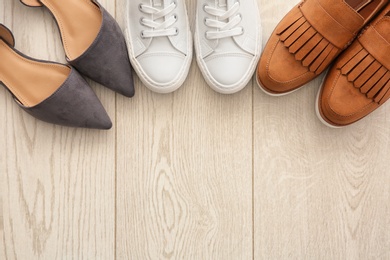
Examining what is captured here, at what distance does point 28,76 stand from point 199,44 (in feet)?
1.09

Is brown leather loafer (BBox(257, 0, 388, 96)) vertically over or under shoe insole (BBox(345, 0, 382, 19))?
under

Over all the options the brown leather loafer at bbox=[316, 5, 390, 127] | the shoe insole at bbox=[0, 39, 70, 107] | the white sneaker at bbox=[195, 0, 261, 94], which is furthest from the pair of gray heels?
the brown leather loafer at bbox=[316, 5, 390, 127]

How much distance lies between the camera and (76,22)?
0.82m

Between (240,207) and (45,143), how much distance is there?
1.32ft

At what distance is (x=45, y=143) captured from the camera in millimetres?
835

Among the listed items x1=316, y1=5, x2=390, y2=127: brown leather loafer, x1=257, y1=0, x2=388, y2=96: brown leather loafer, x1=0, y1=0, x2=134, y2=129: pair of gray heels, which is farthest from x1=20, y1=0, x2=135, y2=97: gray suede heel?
x1=316, y1=5, x2=390, y2=127: brown leather loafer

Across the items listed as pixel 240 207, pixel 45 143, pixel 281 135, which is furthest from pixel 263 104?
pixel 45 143

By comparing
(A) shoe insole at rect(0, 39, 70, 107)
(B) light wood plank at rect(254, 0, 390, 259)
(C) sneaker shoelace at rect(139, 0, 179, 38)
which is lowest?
(B) light wood plank at rect(254, 0, 390, 259)

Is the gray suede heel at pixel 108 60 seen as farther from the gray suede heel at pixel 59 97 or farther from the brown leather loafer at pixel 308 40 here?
the brown leather loafer at pixel 308 40

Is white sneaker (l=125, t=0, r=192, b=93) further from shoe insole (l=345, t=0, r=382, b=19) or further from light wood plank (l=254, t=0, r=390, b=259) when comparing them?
shoe insole (l=345, t=0, r=382, b=19)

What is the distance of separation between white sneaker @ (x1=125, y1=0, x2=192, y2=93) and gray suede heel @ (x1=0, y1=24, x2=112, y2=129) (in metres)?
0.11

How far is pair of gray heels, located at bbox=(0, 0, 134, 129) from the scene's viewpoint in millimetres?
780

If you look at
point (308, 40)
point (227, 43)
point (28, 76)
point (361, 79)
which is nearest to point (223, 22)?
point (227, 43)

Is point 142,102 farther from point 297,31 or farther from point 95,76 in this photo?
point 297,31
